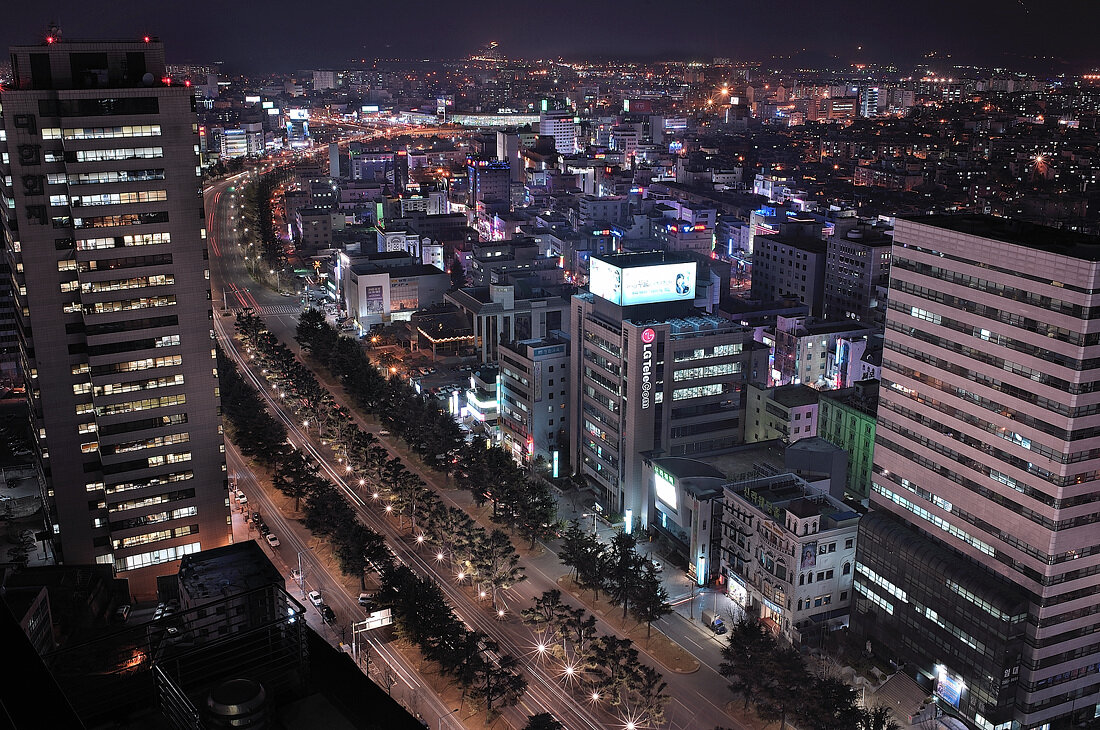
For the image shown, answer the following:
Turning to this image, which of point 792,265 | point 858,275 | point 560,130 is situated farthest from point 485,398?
point 560,130

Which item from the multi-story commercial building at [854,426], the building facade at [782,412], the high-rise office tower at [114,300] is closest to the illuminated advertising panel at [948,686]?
the multi-story commercial building at [854,426]

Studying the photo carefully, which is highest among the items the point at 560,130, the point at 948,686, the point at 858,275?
the point at 560,130

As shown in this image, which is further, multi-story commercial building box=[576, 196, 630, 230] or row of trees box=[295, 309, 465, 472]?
multi-story commercial building box=[576, 196, 630, 230]

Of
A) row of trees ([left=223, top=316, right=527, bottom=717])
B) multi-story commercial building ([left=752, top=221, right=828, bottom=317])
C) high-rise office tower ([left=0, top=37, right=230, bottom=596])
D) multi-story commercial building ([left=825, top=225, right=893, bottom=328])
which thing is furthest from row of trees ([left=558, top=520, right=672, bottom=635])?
multi-story commercial building ([left=752, top=221, right=828, bottom=317])

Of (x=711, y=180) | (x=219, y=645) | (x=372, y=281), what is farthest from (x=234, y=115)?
(x=219, y=645)

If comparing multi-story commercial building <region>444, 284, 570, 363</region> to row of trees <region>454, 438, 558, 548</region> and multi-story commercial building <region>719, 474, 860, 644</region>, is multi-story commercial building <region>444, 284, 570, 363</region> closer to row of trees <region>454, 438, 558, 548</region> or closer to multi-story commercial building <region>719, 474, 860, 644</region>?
row of trees <region>454, 438, 558, 548</region>

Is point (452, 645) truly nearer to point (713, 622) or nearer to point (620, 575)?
point (620, 575)

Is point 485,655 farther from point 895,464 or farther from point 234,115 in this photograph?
point 234,115
